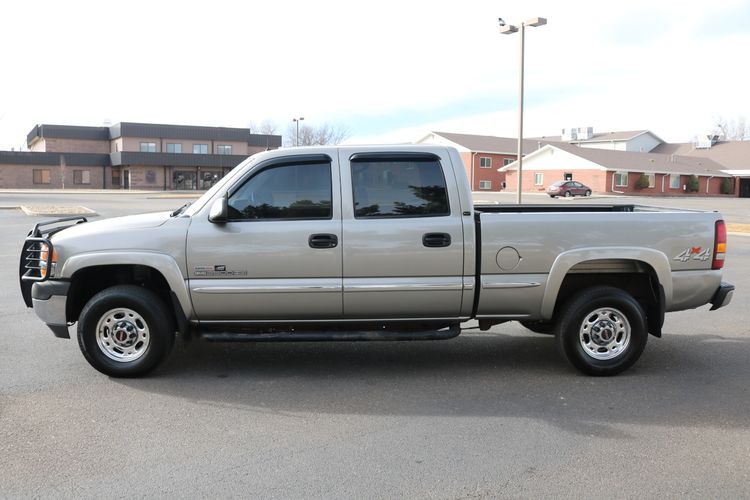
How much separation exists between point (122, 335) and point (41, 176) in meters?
71.6

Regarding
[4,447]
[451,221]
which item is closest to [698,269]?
[451,221]

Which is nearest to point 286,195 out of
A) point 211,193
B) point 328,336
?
point 211,193

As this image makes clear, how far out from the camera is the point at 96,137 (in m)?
73.1

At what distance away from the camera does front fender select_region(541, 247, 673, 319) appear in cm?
571

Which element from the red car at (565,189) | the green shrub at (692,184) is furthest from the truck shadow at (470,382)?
the green shrub at (692,184)

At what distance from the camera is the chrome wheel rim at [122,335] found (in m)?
5.71

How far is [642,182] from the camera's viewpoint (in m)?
65.1

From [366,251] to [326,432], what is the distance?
1596 millimetres

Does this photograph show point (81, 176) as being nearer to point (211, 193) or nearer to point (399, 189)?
point (211, 193)

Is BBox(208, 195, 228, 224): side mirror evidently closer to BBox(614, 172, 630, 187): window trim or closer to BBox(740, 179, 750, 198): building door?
BBox(614, 172, 630, 187): window trim

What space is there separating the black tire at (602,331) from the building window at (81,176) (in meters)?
72.5

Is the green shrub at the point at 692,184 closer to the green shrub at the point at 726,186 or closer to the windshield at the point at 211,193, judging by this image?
the green shrub at the point at 726,186

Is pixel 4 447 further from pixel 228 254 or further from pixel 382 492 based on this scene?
pixel 382 492

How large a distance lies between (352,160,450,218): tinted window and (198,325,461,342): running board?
0.99 metres
